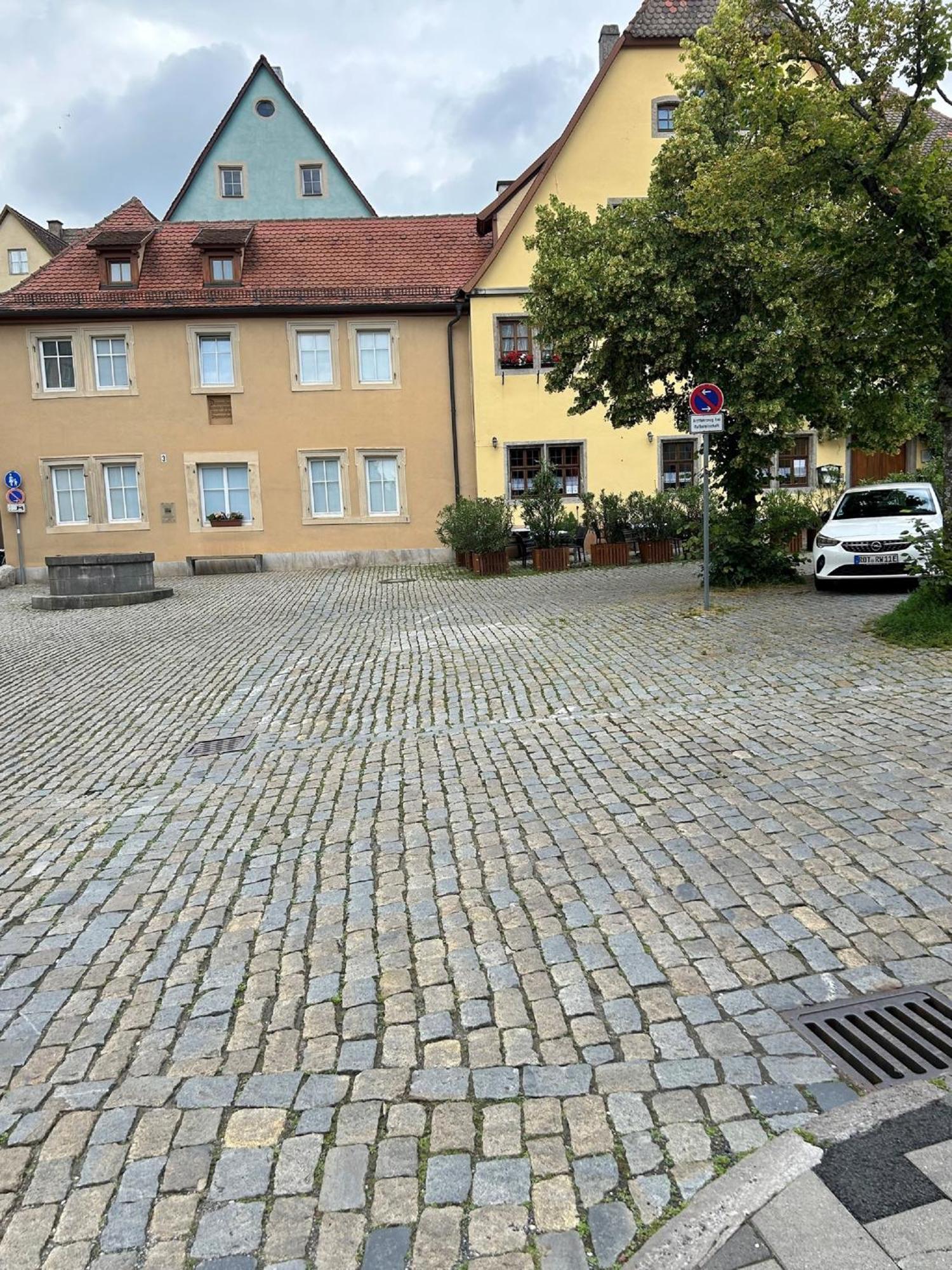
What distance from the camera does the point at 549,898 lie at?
4.41 m

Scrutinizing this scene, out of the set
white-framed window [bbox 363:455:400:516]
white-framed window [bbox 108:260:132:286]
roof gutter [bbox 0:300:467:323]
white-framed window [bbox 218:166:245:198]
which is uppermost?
white-framed window [bbox 218:166:245:198]

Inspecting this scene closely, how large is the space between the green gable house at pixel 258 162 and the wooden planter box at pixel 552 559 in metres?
20.6

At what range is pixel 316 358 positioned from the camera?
26.1 metres

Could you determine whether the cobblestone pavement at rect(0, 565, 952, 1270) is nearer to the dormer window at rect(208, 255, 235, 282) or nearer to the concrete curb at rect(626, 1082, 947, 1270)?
the concrete curb at rect(626, 1082, 947, 1270)

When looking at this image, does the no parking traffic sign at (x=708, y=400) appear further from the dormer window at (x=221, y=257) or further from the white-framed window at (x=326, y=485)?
the dormer window at (x=221, y=257)

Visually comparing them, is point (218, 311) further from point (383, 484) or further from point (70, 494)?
point (70, 494)

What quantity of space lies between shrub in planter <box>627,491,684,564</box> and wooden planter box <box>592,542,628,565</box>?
469 mm

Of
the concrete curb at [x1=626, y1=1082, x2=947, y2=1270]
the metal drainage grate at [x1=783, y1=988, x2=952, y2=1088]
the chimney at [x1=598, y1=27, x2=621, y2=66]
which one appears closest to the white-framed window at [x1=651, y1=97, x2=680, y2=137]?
the chimney at [x1=598, y1=27, x2=621, y2=66]

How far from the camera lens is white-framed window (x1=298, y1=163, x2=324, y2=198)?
35250 mm

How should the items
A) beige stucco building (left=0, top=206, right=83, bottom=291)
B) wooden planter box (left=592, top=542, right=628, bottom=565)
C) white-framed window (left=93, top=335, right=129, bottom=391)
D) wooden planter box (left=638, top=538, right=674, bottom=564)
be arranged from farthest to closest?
1. beige stucco building (left=0, top=206, right=83, bottom=291)
2. white-framed window (left=93, top=335, right=129, bottom=391)
3. wooden planter box (left=638, top=538, right=674, bottom=564)
4. wooden planter box (left=592, top=542, right=628, bottom=565)

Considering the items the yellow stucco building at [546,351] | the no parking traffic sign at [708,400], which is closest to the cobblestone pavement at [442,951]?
the no parking traffic sign at [708,400]

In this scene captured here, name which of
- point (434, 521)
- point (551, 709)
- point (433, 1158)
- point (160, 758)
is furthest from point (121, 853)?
point (434, 521)

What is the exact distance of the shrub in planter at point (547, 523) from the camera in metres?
21.6

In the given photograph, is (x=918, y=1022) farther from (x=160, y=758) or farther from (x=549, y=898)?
(x=160, y=758)
